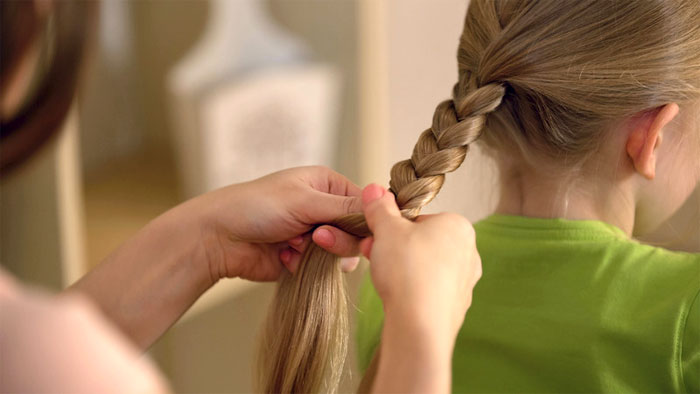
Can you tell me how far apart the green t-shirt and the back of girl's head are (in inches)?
4.8

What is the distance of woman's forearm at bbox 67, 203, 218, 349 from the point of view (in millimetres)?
763

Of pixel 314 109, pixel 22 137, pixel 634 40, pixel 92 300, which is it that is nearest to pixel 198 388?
pixel 314 109

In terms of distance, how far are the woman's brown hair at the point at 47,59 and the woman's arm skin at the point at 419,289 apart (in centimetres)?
28

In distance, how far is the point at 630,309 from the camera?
2.35ft

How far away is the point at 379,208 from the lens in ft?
2.02

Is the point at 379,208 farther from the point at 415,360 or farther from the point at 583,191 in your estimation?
the point at 583,191

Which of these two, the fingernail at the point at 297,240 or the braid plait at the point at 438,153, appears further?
the fingernail at the point at 297,240

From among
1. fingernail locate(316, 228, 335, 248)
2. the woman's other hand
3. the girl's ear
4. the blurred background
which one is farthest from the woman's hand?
the blurred background

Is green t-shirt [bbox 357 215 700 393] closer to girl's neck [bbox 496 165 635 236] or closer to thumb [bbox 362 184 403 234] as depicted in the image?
girl's neck [bbox 496 165 635 236]

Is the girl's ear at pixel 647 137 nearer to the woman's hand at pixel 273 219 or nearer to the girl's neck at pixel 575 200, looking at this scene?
the girl's neck at pixel 575 200

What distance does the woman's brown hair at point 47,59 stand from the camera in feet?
1.87

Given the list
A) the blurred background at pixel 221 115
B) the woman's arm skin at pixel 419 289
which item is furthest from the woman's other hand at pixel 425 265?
the blurred background at pixel 221 115

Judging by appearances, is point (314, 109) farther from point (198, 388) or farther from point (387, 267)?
point (387, 267)

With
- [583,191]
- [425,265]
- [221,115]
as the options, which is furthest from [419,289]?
[221,115]
